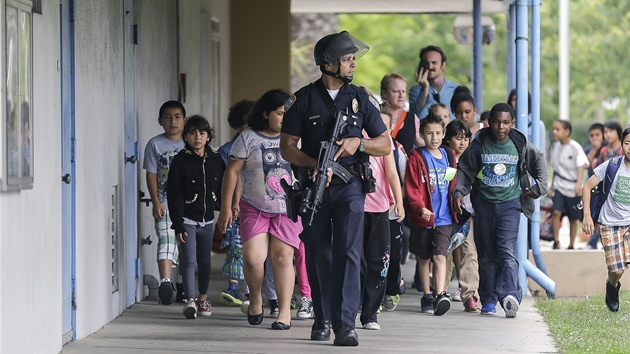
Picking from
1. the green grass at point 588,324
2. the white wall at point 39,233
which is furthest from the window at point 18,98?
the green grass at point 588,324

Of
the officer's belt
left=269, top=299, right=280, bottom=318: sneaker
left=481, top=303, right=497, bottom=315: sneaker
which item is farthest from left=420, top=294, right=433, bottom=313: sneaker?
the officer's belt

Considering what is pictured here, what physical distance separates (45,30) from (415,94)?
228 inches

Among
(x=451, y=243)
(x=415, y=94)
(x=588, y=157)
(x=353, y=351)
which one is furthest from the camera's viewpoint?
(x=588, y=157)

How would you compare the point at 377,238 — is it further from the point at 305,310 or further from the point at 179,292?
the point at 179,292

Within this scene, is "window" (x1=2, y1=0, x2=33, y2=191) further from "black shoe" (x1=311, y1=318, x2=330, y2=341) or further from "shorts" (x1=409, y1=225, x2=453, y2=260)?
"shorts" (x1=409, y1=225, x2=453, y2=260)

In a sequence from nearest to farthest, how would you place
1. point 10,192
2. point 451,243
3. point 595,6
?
1. point 10,192
2. point 451,243
3. point 595,6

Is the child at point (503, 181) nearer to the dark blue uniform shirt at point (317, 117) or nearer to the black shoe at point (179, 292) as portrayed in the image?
the dark blue uniform shirt at point (317, 117)

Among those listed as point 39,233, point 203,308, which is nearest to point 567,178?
point 203,308

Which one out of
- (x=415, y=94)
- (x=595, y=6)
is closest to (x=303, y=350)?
(x=415, y=94)

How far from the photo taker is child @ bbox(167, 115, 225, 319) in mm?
10648

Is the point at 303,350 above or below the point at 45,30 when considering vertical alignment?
below

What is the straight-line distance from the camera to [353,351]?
28.8 ft

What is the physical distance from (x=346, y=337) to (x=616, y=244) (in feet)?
11.5

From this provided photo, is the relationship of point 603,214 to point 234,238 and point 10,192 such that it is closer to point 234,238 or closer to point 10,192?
point 234,238
